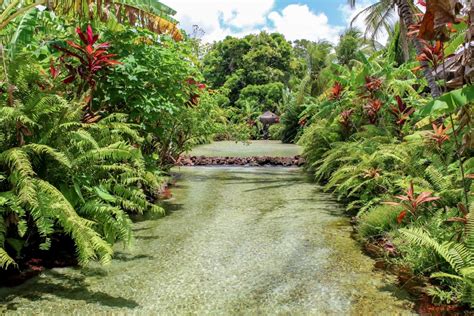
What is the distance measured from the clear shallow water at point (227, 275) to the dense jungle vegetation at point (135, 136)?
0.31 m

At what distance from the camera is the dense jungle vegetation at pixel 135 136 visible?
3467 millimetres

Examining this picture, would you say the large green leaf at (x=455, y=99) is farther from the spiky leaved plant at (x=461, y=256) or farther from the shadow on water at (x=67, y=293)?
the shadow on water at (x=67, y=293)

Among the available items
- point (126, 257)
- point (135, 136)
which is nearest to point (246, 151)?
point (135, 136)

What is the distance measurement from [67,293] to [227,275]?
4.72 feet

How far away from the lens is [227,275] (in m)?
3.97

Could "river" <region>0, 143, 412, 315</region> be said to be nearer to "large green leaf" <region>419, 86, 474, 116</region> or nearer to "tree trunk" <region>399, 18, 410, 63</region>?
"large green leaf" <region>419, 86, 474, 116</region>

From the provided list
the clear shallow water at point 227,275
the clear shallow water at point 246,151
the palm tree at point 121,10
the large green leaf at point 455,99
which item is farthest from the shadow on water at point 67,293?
the clear shallow water at point 246,151

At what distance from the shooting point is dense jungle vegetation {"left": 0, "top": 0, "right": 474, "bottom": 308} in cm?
347

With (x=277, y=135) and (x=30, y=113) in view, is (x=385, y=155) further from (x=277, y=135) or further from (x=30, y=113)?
(x=277, y=135)

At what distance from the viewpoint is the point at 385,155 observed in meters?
6.19

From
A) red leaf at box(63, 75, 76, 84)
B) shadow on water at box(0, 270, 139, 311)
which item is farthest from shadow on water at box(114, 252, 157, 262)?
red leaf at box(63, 75, 76, 84)

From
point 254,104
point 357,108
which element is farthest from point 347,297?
point 254,104

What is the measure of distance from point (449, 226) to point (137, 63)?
14.0 ft

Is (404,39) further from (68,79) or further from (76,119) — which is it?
(76,119)
